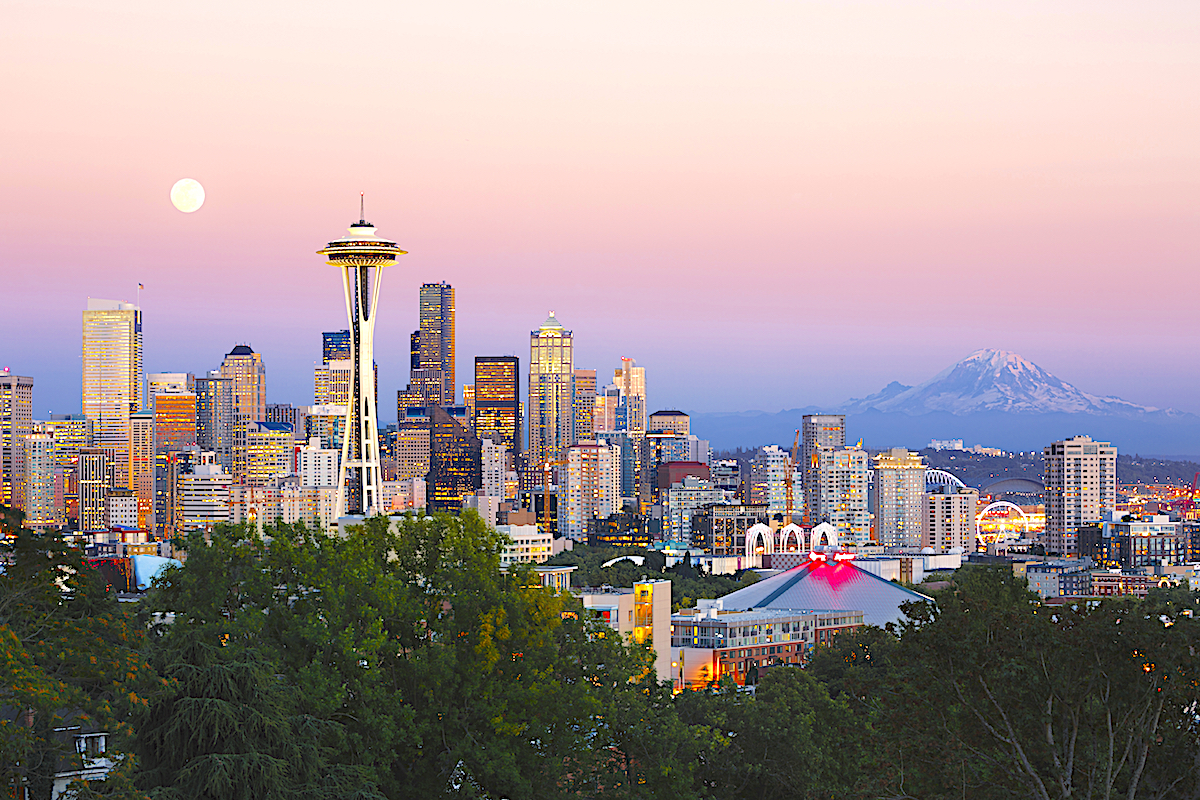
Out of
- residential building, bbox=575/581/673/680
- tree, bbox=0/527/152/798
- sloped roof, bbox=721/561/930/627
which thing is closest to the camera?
tree, bbox=0/527/152/798

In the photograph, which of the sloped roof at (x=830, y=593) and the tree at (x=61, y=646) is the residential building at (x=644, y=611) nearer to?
the sloped roof at (x=830, y=593)

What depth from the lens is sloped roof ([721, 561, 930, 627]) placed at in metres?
145

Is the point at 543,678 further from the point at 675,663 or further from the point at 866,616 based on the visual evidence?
the point at 866,616

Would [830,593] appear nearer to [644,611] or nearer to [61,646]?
[644,611]

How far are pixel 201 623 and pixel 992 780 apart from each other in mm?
15230

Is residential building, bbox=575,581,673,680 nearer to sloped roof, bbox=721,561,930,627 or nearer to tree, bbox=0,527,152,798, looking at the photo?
sloped roof, bbox=721,561,930,627

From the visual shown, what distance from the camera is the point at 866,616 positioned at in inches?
5620

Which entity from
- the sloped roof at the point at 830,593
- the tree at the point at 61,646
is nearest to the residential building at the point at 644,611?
the sloped roof at the point at 830,593

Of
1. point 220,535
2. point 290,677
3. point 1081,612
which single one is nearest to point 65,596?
point 290,677

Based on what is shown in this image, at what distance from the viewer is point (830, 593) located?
148 meters

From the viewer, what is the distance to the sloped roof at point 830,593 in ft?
475

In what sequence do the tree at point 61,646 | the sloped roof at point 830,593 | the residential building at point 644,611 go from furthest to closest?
the sloped roof at point 830,593 < the residential building at point 644,611 < the tree at point 61,646

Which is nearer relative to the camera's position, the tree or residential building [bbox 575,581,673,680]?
the tree

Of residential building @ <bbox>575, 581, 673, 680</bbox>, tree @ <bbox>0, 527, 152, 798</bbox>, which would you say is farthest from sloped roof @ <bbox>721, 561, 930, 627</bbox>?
tree @ <bbox>0, 527, 152, 798</bbox>
